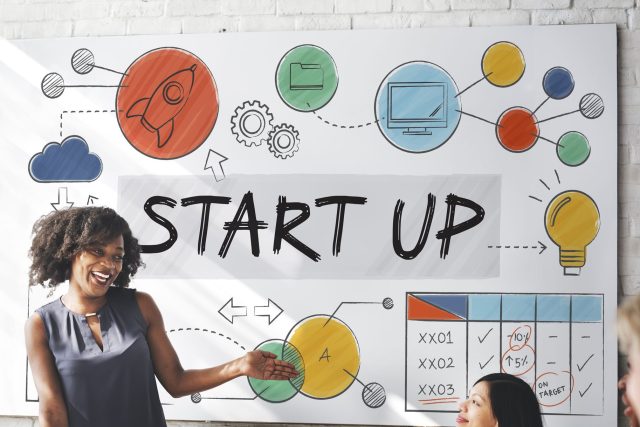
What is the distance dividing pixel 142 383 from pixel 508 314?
1414 mm

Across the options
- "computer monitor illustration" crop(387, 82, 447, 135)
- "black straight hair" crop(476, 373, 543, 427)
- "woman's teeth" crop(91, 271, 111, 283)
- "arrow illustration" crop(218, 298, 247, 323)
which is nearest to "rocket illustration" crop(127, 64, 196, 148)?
"woman's teeth" crop(91, 271, 111, 283)

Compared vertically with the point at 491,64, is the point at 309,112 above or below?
below

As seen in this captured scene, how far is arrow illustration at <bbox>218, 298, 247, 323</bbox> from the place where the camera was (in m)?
2.99

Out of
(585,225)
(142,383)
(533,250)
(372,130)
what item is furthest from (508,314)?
(142,383)

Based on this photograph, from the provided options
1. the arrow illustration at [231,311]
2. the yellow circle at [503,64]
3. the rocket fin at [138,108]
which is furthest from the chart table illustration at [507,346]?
the rocket fin at [138,108]

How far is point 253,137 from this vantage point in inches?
119

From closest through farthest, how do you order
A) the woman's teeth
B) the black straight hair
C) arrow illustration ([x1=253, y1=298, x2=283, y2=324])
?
the black straight hair, the woman's teeth, arrow illustration ([x1=253, y1=298, x2=283, y2=324])

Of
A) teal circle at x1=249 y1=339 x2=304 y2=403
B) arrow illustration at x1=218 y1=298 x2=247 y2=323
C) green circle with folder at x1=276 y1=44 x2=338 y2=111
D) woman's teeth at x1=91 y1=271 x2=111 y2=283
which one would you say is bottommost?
teal circle at x1=249 y1=339 x2=304 y2=403

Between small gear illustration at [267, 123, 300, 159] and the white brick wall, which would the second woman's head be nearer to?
the white brick wall

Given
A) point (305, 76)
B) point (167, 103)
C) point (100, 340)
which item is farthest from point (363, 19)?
point (100, 340)

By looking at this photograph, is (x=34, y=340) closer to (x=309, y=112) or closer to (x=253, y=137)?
(x=253, y=137)

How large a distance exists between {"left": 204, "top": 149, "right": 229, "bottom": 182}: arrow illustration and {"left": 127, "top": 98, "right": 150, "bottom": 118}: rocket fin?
339 mm

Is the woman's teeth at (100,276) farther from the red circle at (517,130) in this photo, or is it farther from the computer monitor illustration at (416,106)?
the red circle at (517,130)

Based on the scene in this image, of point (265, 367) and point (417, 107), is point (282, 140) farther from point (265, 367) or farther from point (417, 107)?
point (265, 367)
